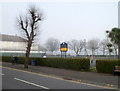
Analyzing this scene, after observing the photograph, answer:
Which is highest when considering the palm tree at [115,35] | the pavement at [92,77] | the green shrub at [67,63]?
the palm tree at [115,35]


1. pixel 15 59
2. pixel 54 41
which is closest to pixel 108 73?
pixel 15 59

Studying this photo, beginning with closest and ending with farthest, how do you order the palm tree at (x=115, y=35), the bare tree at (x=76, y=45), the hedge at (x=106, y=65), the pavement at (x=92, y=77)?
the pavement at (x=92, y=77), the hedge at (x=106, y=65), the palm tree at (x=115, y=35), the bare tree at (x=76, y=45)

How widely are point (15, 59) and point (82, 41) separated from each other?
58.5 meters

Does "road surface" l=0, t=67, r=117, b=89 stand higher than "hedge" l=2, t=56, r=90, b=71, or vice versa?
"hedge" l=2, t=56, r=90, b=71

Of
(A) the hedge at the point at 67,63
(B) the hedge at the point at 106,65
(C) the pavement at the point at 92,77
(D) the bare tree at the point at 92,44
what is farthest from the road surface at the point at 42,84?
(D) the bare tree at the point at 92,44

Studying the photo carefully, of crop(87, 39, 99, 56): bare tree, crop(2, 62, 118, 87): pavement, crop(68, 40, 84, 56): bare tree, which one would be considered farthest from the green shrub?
crop(68, 40, 84, 56): bare tree

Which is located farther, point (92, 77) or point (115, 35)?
point (115, 35)

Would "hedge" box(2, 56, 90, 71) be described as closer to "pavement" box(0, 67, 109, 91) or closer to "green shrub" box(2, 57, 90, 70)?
"green shrub" box(2, 57, 90, 70)

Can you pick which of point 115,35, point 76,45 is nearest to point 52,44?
point 76,45

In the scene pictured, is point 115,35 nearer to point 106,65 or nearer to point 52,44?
point 106,65

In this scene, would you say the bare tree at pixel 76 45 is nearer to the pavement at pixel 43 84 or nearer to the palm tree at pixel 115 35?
the palm tree at pixel 115 35

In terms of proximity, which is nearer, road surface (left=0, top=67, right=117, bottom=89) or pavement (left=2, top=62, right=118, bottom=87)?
road surface (left=0, top=67, right=117, bottom=89)

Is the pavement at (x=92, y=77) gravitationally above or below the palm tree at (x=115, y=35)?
below

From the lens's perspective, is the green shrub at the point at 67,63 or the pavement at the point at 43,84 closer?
the pavement at the point at 43,84
